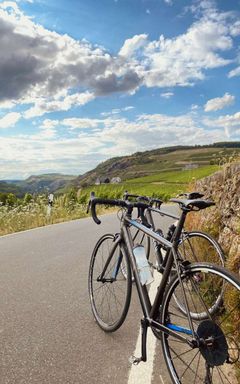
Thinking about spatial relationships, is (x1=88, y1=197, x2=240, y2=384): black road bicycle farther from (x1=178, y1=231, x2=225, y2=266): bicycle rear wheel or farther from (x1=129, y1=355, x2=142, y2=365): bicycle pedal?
(x1=178, y1=231, x2=225, y2=266): bicycle rear wheel

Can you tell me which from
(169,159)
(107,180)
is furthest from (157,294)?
(169,159)

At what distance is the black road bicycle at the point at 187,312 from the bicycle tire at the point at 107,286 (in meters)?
0.01

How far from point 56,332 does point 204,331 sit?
211 centimetres

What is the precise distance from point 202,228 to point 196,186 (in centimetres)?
176

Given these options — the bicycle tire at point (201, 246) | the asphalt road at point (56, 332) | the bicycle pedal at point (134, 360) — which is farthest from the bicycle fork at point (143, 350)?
the bicycle tire at point (201, 246)

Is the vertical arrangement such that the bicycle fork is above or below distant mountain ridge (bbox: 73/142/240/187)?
above

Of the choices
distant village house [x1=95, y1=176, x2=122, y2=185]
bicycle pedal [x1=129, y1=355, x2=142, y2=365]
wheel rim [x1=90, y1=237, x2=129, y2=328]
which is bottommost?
distant village house [x1=95, y1=176, x2=122, y2=185]

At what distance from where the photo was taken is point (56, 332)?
15.2ft

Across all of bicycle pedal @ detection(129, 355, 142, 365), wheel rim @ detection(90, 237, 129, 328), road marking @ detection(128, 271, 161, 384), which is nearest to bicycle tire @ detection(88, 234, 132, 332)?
wheel rim @ detection(90, 237, 129, 328)

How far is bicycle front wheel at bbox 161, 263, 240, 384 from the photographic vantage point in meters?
2.96

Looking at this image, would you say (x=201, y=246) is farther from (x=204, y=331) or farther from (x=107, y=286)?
(x=204, y=331)

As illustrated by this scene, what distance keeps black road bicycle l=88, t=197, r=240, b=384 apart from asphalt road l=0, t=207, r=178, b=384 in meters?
0.22

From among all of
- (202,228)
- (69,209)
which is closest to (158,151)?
(69,209)

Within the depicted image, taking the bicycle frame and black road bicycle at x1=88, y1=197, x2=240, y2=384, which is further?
the bicycle frame
